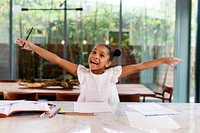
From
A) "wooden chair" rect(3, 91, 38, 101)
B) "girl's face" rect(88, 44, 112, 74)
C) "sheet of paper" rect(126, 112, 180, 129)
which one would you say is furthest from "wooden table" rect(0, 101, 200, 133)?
"wooden chair" rect(3, 91, 38, 101)

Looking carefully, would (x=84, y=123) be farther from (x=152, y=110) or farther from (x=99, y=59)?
(x=99, y=59)

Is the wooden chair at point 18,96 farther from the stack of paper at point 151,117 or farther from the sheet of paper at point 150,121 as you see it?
the sheet of paper at point 150,121

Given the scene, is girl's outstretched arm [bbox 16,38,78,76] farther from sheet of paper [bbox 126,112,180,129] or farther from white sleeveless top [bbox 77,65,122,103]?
sheet of paper [bbox 126,112,180,129]

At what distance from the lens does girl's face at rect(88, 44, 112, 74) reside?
5.83ft

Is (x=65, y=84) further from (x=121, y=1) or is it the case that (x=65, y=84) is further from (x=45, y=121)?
(x=121, y=1)

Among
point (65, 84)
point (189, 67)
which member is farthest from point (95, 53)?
point (189, 67)

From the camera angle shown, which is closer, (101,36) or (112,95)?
(112,95)

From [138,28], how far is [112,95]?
4.55m

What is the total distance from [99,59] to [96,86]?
7.5 inches

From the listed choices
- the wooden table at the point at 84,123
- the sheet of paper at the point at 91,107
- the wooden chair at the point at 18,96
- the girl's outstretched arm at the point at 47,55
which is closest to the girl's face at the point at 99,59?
the girl's outstretched arm at the point at 47,55

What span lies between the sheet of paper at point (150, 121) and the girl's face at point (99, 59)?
1.79 ft

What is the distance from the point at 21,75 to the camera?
20.3 ft

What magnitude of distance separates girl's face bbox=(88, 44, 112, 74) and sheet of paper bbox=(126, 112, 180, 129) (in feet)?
1.79

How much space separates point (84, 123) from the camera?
1118 millimetres
